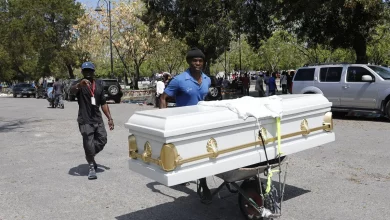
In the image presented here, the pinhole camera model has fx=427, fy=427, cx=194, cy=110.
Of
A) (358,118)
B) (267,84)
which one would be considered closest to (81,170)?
(358,118)

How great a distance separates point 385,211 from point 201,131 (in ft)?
8.31

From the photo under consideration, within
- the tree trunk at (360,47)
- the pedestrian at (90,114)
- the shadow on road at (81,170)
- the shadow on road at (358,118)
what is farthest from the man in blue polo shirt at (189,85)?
the tree trunk at (360,47)

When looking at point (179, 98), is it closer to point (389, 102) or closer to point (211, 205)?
point (211, 205)

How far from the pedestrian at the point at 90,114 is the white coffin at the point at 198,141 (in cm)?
257

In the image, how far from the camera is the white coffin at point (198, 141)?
142 inches

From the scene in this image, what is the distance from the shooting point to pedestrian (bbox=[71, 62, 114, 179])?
21.3 feet

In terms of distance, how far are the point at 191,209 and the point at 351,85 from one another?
10.0 m

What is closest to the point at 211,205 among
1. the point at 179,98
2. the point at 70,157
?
the point at 179,98

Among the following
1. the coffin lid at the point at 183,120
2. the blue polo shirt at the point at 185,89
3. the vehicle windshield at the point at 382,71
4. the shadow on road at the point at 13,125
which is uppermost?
the vehicle windshield at the point at 382,71

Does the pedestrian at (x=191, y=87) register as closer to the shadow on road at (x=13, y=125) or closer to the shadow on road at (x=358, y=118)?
the shadow on road at (x=358, y=118)

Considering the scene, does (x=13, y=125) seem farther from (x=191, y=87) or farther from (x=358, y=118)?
(x=358, y=118)

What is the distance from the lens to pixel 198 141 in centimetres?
374

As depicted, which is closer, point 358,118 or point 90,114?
point 90,114

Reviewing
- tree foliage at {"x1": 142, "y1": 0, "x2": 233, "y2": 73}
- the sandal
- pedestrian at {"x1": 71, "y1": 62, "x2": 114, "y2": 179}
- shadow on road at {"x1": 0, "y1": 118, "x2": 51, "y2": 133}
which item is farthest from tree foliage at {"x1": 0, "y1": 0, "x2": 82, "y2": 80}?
the sandal
